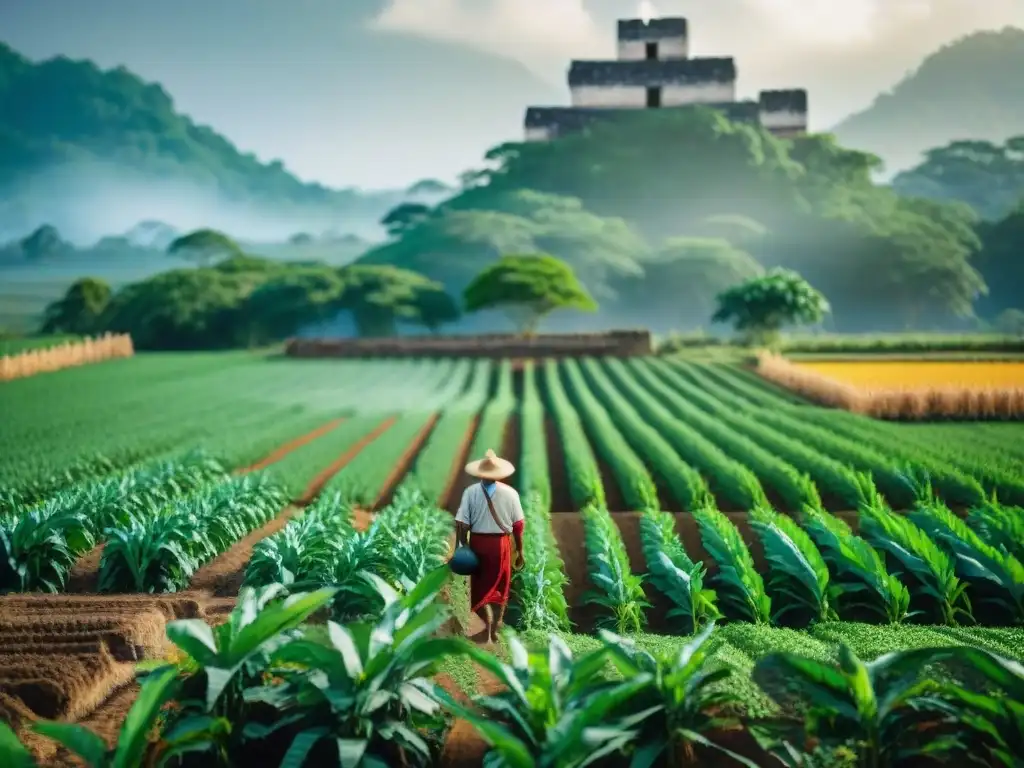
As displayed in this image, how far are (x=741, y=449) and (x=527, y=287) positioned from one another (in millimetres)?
23498

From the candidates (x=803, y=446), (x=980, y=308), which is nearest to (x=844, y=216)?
(x=980, y=308)

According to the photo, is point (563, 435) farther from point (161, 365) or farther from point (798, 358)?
point (161, 365)

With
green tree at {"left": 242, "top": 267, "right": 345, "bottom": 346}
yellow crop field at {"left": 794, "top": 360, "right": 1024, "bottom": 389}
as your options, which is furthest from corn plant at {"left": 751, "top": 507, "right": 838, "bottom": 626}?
green tree at {"left": 242, "top": 267, "right": 345, "bottom": 346}

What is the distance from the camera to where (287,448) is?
14.0 metres

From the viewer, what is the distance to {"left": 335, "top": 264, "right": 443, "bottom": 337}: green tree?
36375mm

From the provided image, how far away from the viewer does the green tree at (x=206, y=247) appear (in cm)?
4569

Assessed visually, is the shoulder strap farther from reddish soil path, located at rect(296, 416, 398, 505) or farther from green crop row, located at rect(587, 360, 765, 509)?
reddish soil path, located at rect(296, 416, 398, 505)

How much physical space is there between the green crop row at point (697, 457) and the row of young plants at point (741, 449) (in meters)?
0.16

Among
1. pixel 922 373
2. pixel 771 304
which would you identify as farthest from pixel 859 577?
pixel 771 304

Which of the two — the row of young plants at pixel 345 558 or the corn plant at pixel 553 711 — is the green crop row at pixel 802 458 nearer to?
the row of young plants at pixel 345 558

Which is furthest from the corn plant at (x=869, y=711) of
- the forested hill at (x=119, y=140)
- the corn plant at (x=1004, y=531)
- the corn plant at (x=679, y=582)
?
the forested hill at (x=119, y=140)

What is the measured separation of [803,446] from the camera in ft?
39.3

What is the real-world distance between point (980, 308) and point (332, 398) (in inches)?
1286

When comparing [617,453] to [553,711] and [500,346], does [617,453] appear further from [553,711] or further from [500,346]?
[500,346]
